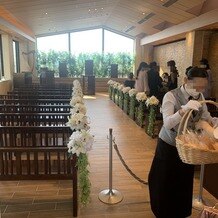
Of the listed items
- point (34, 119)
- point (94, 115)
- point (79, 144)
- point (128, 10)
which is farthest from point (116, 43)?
point (79, 144)

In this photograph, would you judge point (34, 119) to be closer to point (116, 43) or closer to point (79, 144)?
point (79, 144)

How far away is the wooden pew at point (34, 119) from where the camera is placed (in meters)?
3.99

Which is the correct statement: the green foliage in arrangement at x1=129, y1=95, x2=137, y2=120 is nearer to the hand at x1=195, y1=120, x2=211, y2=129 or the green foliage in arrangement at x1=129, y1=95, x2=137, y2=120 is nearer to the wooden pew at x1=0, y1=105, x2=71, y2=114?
the wooden pew at x1=0, y1=105, x2=71, y2=114

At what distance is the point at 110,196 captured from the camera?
3.03m

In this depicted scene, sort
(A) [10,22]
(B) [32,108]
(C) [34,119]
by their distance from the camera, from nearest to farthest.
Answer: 1. (C) [34,119]
2. (B) [32,108]
3. (A) [10,22]

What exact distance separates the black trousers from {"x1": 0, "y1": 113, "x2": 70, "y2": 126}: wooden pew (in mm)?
1996

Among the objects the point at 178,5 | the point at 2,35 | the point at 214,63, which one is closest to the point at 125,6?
the point at 178,5

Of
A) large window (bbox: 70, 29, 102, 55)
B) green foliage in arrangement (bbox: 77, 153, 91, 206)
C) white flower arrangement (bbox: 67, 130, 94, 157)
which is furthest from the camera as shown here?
large window (bbox: 70, 29, 102, 55)

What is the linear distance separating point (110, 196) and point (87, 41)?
14.5m

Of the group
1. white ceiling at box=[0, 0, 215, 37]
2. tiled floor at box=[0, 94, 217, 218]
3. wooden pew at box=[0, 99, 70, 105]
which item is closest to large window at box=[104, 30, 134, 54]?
white ceiling at box=[0, 0, 215, 37]

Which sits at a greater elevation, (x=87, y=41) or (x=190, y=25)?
(x=87, y=41)

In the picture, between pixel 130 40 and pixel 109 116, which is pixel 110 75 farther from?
pixel 109 116

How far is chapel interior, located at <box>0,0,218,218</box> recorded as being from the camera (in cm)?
275

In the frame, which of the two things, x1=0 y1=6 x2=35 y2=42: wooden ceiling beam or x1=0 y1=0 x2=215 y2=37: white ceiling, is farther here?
x1=0 y1=6 x2=35 y2=42: wooden ceiling beam
